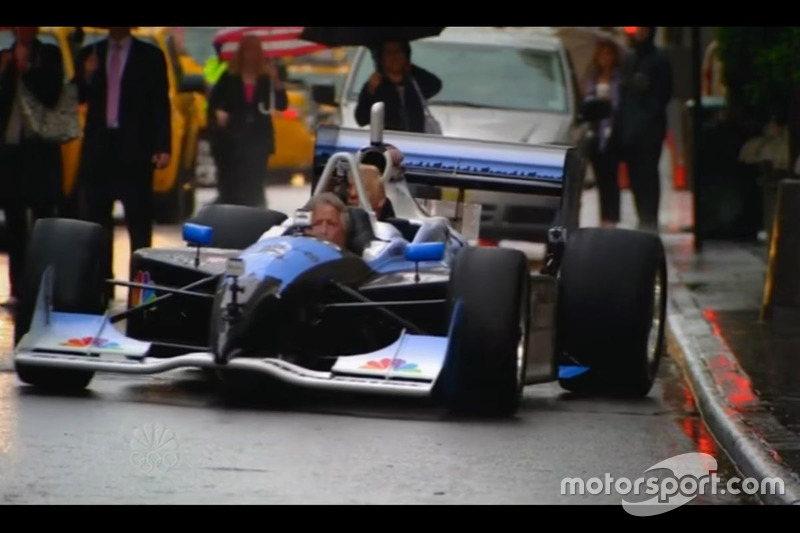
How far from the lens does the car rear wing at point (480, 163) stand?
1315cm

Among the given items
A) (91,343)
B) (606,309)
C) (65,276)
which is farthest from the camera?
(606,309)

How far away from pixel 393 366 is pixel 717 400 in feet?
5.45

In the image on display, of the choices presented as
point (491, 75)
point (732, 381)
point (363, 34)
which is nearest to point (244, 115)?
point (491, 75)

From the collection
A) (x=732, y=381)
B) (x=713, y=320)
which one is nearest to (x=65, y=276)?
(x=732, y=381)

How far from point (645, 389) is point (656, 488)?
9.57ft

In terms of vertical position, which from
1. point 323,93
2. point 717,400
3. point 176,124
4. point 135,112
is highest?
point 135,112

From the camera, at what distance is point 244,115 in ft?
70.2

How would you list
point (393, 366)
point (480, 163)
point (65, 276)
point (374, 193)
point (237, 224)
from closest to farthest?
point (393, 366) < point (65, 276) < point (374, 193) < point (237, 224) < point (480, 163)

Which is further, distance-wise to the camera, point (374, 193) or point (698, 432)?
point (374, 193)

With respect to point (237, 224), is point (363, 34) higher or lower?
higher

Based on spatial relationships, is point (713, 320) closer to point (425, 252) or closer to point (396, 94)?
point (396, 94)
